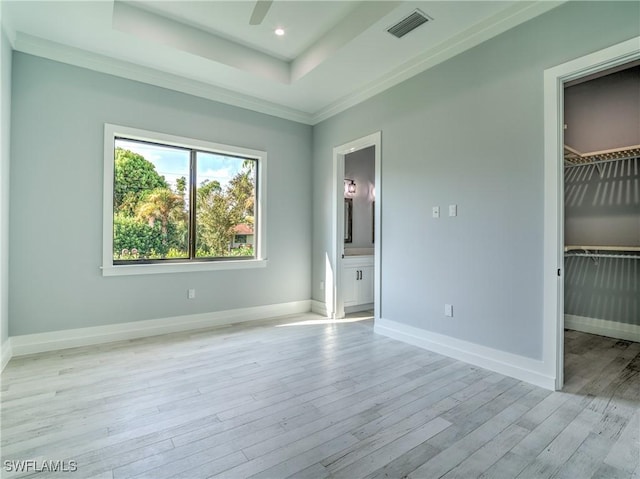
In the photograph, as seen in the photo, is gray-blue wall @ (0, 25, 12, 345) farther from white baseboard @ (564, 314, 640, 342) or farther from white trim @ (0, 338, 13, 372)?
white baseboard @ (564, 314, 640, 342)

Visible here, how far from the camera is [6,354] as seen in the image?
2.97 metres

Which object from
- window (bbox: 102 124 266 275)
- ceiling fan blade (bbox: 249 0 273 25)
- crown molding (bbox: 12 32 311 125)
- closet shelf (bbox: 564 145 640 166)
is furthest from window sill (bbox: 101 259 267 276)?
closet shelf (bbox: 564 145 640 166)

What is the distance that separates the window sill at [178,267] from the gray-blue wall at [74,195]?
0.08 meters

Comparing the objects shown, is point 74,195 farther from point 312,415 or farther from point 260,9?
point 312,415

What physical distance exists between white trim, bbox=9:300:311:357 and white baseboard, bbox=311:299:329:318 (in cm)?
25

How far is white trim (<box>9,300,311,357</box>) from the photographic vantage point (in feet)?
10.6

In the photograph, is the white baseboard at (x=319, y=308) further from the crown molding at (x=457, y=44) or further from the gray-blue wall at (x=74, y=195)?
the crown molding at (x=457, y=44)

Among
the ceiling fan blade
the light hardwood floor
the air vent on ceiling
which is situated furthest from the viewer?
the air vent on ceiling

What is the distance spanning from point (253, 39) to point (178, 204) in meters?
2.15

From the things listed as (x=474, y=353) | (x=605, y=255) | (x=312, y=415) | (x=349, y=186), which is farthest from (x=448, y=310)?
(x=349, y=186)

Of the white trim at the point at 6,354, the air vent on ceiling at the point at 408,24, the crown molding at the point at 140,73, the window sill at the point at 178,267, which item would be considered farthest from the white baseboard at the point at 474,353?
the white trim at the point at 6,354

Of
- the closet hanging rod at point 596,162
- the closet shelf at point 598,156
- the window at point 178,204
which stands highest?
the closet shelf at point 598,156

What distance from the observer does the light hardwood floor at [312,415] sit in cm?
168

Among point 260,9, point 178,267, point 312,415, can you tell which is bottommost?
point 312,415
